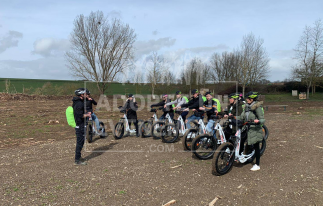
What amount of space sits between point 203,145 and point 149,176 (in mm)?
1752

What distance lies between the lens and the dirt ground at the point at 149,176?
442 centimetres

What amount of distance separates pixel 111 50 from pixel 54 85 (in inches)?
320

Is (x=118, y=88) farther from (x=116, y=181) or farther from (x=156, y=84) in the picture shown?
(x=116, y=181)

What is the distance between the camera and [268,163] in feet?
20.2

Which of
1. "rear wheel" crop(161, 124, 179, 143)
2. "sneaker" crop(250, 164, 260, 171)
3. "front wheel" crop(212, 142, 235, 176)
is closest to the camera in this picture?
"front wheel" crop(212, 142, 235, 176)

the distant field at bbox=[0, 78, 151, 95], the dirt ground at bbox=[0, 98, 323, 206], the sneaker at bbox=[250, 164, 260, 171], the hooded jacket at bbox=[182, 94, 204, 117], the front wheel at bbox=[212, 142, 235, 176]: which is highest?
the distant field at bbox=[0, 78, 151, 95]

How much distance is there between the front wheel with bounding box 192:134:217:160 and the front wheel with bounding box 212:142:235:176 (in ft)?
2.61

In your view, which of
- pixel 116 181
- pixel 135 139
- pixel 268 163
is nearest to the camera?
pixel 116 181

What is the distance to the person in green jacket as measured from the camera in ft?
17.4

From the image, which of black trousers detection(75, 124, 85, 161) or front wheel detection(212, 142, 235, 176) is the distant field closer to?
black trousers detection(75, 124, 85, 161)

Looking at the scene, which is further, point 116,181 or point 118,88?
point 118,88

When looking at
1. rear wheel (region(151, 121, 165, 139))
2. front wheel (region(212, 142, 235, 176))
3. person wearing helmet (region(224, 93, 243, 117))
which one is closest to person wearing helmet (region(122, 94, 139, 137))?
rear wheel (region(151, 121, 165, 139))

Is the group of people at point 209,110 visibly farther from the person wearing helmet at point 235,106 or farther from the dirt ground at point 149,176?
the dirt ground at point 149,176

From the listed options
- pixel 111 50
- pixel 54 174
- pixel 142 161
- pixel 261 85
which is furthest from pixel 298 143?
pixel 261 85
